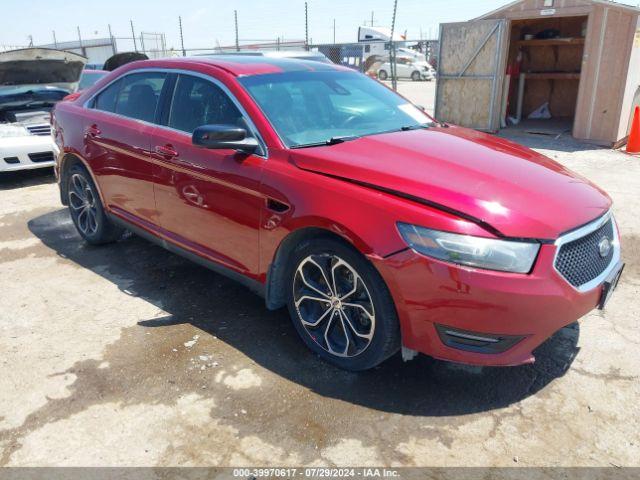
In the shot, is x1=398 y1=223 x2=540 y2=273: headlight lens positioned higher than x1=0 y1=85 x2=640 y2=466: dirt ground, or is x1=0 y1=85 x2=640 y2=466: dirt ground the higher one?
x1=398 y1=223 x2=540 y2=273: headlight lens

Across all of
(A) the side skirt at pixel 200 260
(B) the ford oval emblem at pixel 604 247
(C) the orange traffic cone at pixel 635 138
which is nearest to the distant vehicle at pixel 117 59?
(A) the side skirt at pixel 200 260

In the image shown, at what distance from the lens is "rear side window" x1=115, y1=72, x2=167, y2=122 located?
3.99m

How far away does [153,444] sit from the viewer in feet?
8.13

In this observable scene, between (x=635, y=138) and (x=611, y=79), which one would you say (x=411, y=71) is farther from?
(x=635, y=138)

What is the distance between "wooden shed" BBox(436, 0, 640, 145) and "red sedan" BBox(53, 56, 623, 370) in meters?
7.07

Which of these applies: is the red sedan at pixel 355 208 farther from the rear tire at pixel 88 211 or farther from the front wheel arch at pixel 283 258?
the rear tire at pixel 88 211

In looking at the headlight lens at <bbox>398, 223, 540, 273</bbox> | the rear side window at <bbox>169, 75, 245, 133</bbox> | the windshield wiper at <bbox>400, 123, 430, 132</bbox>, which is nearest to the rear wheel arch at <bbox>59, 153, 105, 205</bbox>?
the rear side window at <bbox>169, 75, 245, 133</bbox>

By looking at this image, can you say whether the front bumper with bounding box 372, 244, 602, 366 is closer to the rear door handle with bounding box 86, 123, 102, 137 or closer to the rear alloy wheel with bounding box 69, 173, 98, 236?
the rear door handle with bounding box 86, 123, 102, 137

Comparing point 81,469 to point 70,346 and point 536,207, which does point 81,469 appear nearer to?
point 70,346

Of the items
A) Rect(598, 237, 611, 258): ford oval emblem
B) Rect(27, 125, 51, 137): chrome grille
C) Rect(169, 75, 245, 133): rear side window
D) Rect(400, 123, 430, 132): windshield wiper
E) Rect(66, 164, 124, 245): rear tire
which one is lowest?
Rect(66, 164, 124, 245): rear tire

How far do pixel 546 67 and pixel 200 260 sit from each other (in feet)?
38.8

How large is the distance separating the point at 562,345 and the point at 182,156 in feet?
9.04

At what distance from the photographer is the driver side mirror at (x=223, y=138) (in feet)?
9.95

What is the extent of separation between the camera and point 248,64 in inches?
145
